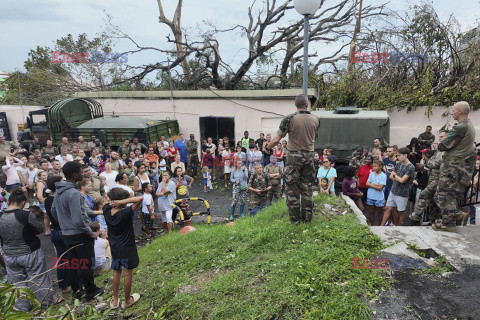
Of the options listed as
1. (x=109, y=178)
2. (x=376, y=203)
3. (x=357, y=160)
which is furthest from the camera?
(x=357, y=160)

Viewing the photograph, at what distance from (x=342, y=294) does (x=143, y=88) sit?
1666 cm

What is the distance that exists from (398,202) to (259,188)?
10.1 feet

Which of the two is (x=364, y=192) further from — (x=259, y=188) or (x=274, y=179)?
(x=259, y=188)

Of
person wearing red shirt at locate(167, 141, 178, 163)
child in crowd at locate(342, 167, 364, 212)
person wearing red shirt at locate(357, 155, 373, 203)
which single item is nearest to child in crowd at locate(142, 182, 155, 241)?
person wearing red shirt at locate(167, 141, 178, 163)

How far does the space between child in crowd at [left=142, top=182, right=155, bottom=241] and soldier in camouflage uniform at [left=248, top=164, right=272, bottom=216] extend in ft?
7.99

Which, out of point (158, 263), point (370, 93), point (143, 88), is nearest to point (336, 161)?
point (370, 93)

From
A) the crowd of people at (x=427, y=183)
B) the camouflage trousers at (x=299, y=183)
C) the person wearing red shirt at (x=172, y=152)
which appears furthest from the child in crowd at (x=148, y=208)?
the crowd of people at (x=427, y=183)

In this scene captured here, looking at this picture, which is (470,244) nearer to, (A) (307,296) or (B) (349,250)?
(B) (349,250)

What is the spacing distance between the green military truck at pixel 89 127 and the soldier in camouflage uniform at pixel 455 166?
10.5 metres

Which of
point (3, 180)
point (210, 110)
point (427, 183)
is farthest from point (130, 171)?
point (427, 183)

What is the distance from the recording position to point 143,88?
17.3 meters

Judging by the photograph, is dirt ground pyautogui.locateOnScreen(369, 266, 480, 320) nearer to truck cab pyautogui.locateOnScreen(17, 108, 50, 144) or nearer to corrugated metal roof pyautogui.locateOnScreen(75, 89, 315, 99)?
corrugated metal roof pyautogui.locateOnScreen(75, 89, 315, 99)

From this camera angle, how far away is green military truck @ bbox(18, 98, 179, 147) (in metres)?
12.5

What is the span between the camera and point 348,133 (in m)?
10.2
